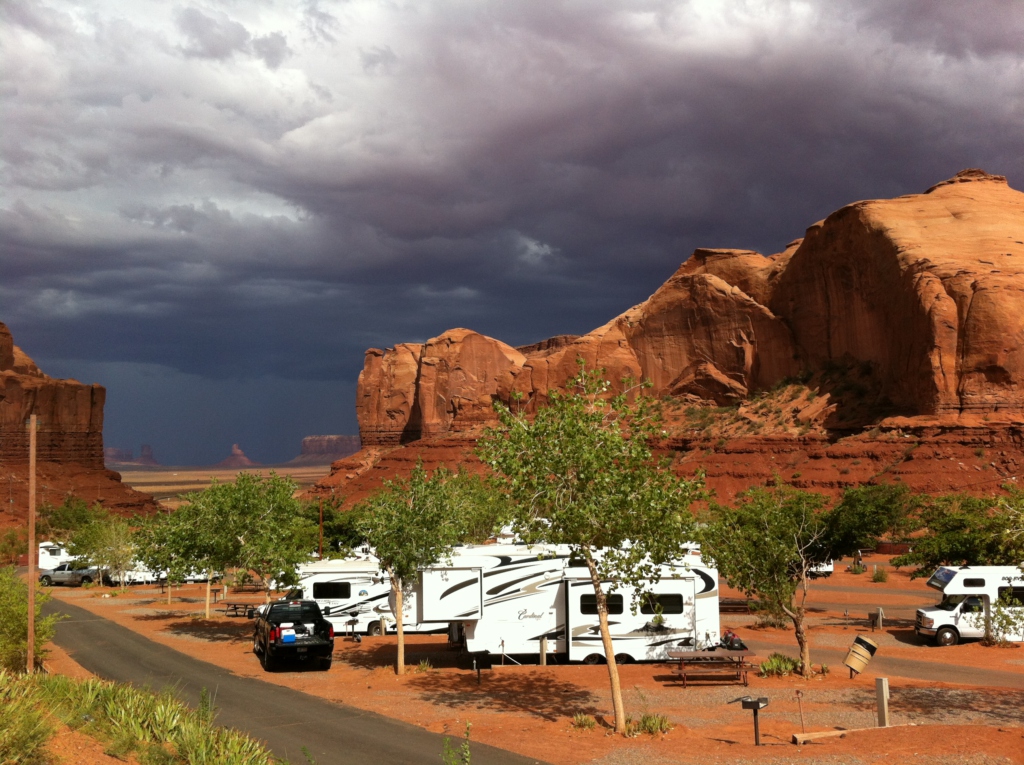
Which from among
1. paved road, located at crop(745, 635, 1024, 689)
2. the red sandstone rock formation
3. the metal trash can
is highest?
the red sandstone rock formation

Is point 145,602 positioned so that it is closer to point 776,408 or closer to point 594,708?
point 594,708

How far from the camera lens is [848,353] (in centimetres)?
7469

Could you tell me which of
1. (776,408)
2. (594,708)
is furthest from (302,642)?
(776,408)

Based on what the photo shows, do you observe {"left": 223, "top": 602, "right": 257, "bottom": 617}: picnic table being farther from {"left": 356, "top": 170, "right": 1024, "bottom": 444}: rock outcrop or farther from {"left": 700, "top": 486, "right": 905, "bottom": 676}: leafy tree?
{"left": 356, "top": 170, "right": 1024, "bottom": 444}: rock outcrop

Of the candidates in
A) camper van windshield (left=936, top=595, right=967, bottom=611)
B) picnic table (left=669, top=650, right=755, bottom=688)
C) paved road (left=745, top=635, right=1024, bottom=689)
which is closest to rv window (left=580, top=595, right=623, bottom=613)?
picnic table (left=669, top=650, right=755, bottom=688)

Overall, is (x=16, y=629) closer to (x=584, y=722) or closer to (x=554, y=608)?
(x=554, y=608)

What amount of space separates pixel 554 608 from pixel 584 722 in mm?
6629

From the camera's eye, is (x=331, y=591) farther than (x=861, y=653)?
Yes

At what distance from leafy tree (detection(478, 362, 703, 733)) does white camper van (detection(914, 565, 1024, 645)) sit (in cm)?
1517

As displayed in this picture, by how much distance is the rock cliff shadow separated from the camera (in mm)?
17281

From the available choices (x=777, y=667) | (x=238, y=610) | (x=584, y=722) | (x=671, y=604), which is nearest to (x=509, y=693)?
(x=584, y=722)

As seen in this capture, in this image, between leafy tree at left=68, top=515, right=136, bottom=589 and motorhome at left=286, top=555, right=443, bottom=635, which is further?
leafy tree at left=68, top=515, right=136, bottom=589

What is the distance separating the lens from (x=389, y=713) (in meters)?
17.0

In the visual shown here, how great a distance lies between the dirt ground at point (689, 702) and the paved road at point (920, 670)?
0.48ft
